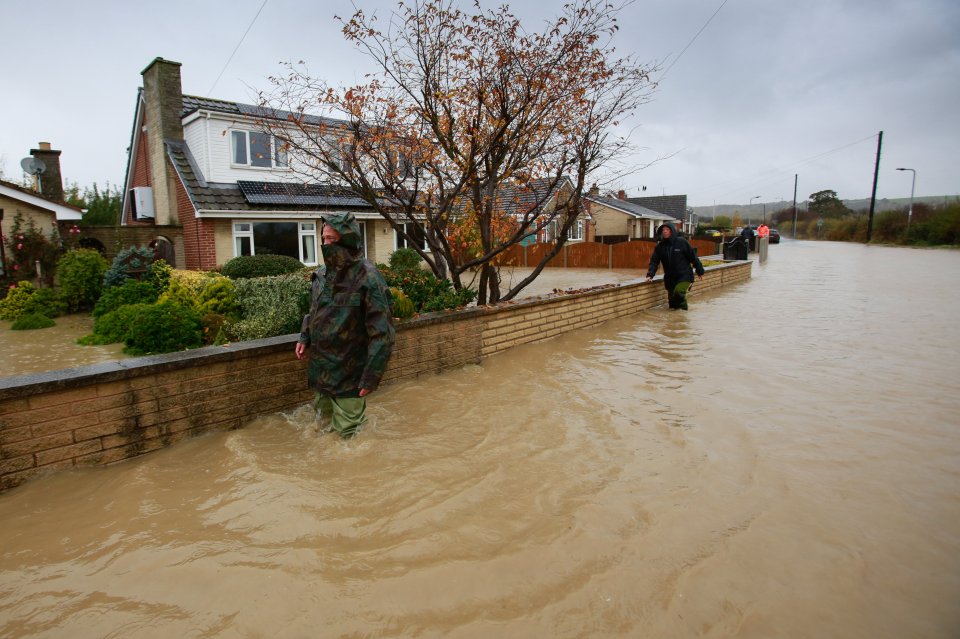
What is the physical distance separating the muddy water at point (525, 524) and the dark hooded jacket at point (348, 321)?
0.61 meters

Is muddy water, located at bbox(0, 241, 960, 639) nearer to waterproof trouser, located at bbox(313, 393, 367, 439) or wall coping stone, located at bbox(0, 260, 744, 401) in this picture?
waterproof trouser, located at bbox(313, 393, 367, 439)

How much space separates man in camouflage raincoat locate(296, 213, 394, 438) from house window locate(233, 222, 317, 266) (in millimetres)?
14980

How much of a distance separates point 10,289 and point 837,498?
1634 centimetres

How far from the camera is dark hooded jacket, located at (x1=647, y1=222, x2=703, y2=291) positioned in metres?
10.6

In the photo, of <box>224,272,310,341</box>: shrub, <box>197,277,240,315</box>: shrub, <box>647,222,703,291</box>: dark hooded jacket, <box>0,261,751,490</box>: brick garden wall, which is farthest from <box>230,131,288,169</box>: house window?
<box>0,261,751,490</box>: brick garden wall

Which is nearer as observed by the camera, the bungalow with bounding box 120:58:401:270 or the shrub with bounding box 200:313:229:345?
the shrub with bounding box 200:313:229:345

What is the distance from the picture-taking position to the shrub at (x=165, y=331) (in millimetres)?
7438

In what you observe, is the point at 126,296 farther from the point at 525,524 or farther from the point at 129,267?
the point at 525,524

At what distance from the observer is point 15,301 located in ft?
41.1

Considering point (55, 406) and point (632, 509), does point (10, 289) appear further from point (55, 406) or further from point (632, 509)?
point (632, 509)

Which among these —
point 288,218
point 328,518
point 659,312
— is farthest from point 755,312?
point 288,218

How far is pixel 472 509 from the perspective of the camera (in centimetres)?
348

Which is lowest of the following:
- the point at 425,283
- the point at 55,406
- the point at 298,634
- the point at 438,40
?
the point at 298,634

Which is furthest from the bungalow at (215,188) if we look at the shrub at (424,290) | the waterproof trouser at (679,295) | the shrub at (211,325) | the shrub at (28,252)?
the shrub at (424,290)
